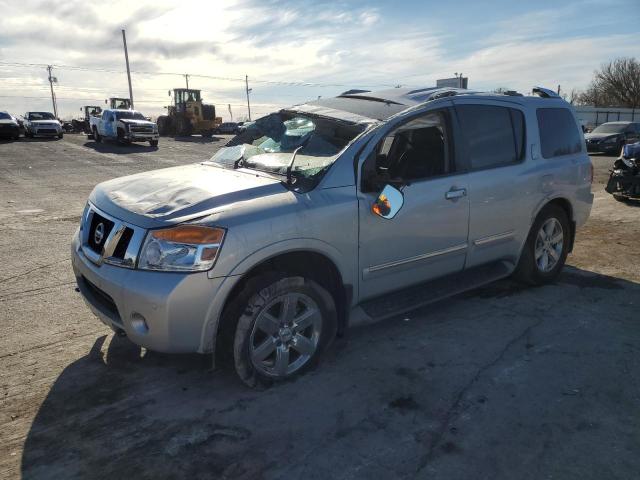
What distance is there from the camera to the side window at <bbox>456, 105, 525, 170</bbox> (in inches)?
166

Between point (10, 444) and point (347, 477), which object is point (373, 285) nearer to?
point (347, 477)

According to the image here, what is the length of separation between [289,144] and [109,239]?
4.93 feet

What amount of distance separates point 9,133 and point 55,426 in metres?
29.9

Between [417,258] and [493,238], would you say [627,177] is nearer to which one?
[493,238]

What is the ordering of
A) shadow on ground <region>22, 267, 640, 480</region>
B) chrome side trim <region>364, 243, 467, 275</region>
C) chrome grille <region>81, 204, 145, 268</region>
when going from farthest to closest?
chrome side trim <region>364, 243, 467, 275</region> → chrome grille <region>81, 204, 145, 268</region> → shadow on ground <region>22, 267, 640, 480</region>

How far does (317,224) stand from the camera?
10.6 feet

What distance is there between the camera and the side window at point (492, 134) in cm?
421

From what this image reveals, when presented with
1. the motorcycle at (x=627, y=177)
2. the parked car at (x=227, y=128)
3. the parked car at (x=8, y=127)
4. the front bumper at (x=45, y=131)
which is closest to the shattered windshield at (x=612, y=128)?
the motorcycle at (x=627, y=177)

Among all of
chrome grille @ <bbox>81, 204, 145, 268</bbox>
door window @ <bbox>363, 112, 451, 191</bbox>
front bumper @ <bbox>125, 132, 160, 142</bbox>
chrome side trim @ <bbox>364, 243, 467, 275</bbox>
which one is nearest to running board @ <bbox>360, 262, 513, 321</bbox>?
chrome side trim @ <bbox>364, 243, 467, 275</bbox>

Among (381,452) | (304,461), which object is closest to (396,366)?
(381,452)

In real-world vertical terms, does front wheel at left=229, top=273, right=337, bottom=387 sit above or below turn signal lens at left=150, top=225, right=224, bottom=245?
below

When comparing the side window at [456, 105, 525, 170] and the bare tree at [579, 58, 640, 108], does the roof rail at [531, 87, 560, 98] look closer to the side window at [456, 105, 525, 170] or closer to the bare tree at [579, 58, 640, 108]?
the side window at [456, 105, 525, 170]

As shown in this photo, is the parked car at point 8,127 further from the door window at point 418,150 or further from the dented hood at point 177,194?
the door window at point 418,150

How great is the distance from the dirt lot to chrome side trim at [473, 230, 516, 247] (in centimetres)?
64
